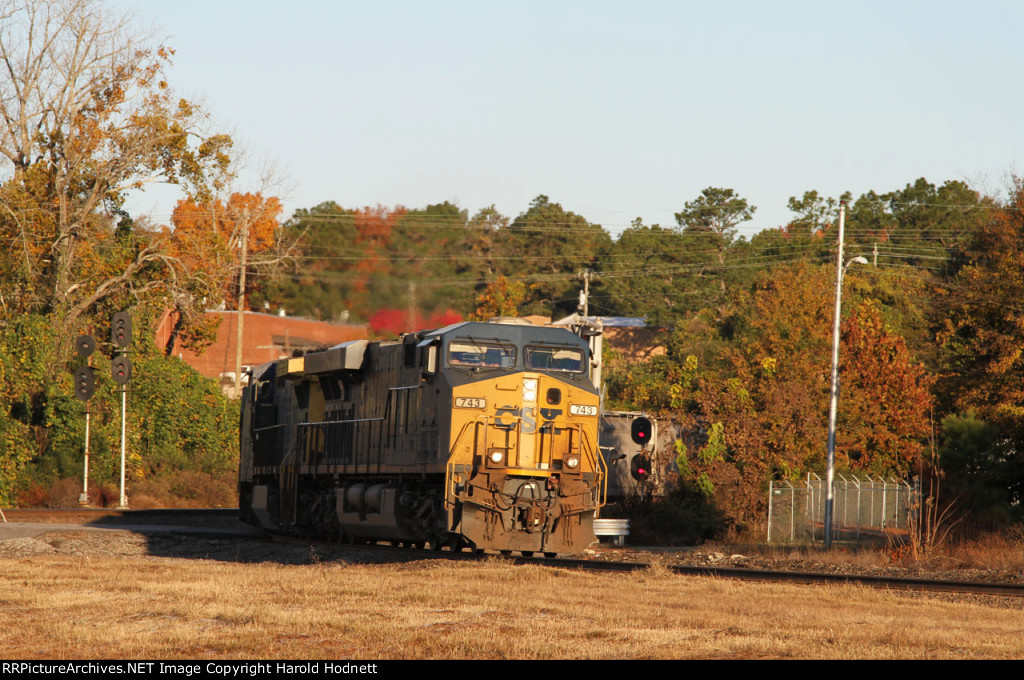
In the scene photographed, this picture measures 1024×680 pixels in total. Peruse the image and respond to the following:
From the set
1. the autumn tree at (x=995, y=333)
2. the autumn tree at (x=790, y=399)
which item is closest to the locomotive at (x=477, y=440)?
the autumn tree at (x=790, y=399)

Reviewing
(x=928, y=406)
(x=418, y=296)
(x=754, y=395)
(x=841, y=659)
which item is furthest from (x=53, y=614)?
(x=928, y=406)

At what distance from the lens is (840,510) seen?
115 feet

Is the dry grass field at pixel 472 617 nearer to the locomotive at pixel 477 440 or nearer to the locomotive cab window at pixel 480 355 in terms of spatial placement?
the locomotive at pixel 477 440

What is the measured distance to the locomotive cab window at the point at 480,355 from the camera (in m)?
21.0

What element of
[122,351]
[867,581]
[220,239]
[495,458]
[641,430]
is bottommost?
[867,581]

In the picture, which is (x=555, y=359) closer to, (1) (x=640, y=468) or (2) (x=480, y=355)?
(2) (x=480, y=355)

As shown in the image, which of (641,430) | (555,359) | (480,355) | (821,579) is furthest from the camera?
(641,430)

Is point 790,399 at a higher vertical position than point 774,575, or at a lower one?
higher

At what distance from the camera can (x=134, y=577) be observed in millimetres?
16969

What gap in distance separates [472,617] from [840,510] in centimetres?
2537

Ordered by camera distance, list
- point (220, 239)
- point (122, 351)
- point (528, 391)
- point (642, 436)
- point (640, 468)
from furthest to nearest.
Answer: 1. point (220, 239)
2. point (122, 351)
3. point (642, 436)
4. point (640, 468)
5. point (528, 391)

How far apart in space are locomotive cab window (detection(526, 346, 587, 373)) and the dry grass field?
15.5 feet

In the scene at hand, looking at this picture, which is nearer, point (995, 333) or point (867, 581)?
point (867, 581)

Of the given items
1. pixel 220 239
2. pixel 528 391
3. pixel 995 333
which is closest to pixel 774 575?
pixel 528 391
